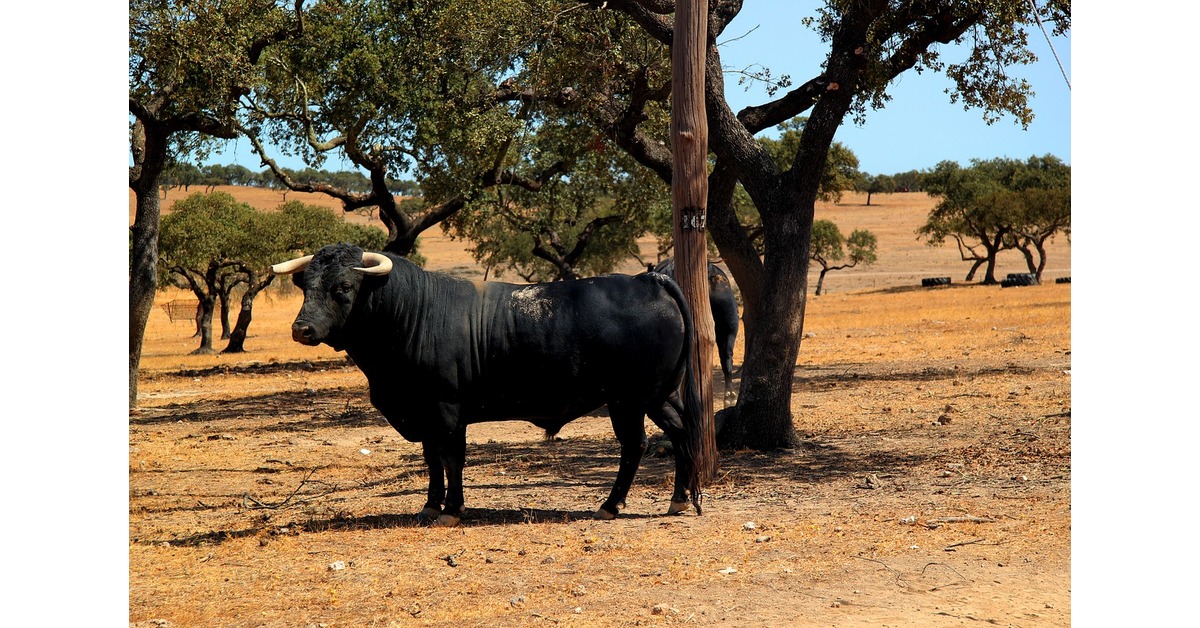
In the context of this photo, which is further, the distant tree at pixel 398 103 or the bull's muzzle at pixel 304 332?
the distant tree at pixel 398 103

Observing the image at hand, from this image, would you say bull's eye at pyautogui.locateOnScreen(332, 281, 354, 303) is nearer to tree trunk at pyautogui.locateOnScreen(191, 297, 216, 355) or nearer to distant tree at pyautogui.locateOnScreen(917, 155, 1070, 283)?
tree trunk at pyautogui.locateOnScreen(191, 297, 216, 355)

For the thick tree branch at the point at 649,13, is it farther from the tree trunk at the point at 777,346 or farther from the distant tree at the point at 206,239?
the distant tree at the point at 206,239

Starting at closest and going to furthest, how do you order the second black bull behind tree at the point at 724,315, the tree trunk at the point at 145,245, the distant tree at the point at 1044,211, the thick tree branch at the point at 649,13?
the thick tree branch at the point at 649,13 → the second black bull behind tree at the point at 724,315 → the tree trunk at the point at 145,245 → the distant tree at the point at 1044,211

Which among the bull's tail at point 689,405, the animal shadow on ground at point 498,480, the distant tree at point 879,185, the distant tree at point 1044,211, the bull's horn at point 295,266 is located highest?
the distant tree at point 879,185

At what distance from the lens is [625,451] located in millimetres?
8367

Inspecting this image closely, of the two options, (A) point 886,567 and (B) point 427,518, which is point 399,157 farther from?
(A) point 886,567

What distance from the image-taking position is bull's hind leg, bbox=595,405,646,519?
821 centimetres

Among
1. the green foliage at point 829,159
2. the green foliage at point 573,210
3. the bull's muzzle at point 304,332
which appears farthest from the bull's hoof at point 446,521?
the green foliage at point 829,159

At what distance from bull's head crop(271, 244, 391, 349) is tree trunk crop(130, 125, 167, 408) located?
10207 millimetres

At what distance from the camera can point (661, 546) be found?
7.29m

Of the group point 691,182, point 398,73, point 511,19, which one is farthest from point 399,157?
point 691,182

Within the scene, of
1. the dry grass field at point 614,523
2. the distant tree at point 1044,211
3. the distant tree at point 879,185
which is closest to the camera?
the dry grass field at point 614,523

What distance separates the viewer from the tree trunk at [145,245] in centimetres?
1716

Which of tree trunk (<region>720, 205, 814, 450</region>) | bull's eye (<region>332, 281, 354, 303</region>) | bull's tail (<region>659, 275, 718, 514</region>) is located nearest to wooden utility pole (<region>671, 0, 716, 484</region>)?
bull's tail (<region>659, 275, 718, 514</region>)
